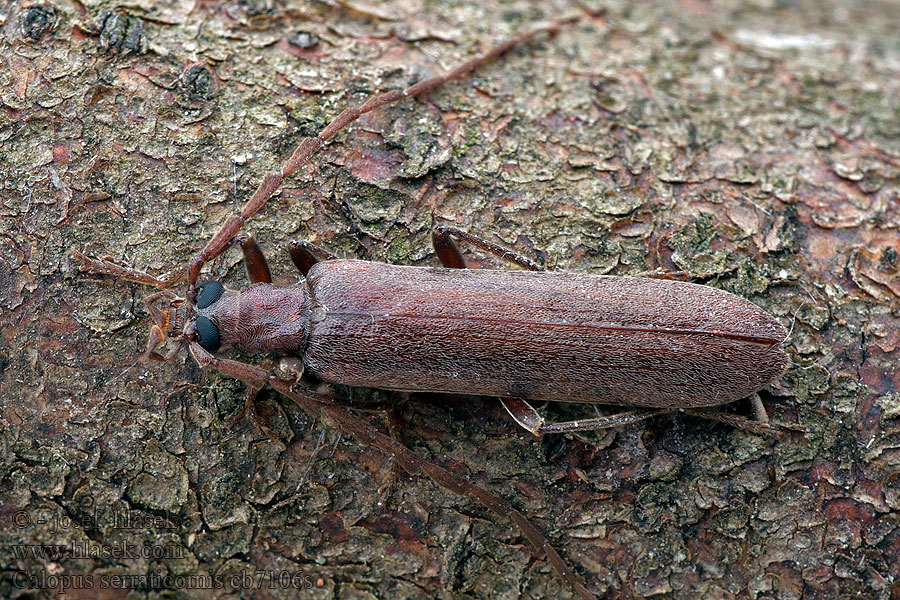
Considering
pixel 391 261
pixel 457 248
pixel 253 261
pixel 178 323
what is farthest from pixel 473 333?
pixel 178 323

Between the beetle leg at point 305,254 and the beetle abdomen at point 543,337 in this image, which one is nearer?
the beetle abdomen at point 543,337

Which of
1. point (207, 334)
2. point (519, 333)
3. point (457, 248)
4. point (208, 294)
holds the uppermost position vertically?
point (457, 248)

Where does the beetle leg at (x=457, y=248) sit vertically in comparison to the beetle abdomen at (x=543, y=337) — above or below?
above

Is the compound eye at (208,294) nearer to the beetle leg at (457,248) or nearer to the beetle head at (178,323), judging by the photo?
the beetle head at (178,323)

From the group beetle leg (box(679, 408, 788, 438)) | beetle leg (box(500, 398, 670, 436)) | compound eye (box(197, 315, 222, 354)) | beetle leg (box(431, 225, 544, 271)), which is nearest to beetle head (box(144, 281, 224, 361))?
compound eye (box(197, 315, 222, 354))

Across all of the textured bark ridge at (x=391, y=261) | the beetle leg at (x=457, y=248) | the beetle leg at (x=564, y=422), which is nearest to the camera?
the textured bark ridge at (x=391, y=261)

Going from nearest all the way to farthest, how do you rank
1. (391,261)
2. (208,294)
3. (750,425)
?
(750,425)
(208,294)
(391,261)

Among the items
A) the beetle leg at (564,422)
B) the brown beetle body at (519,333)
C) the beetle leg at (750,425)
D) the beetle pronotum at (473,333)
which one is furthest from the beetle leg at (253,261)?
the beetle leg at (750,425)

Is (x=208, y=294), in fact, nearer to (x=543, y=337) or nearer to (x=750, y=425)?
(x=543, y=337)
